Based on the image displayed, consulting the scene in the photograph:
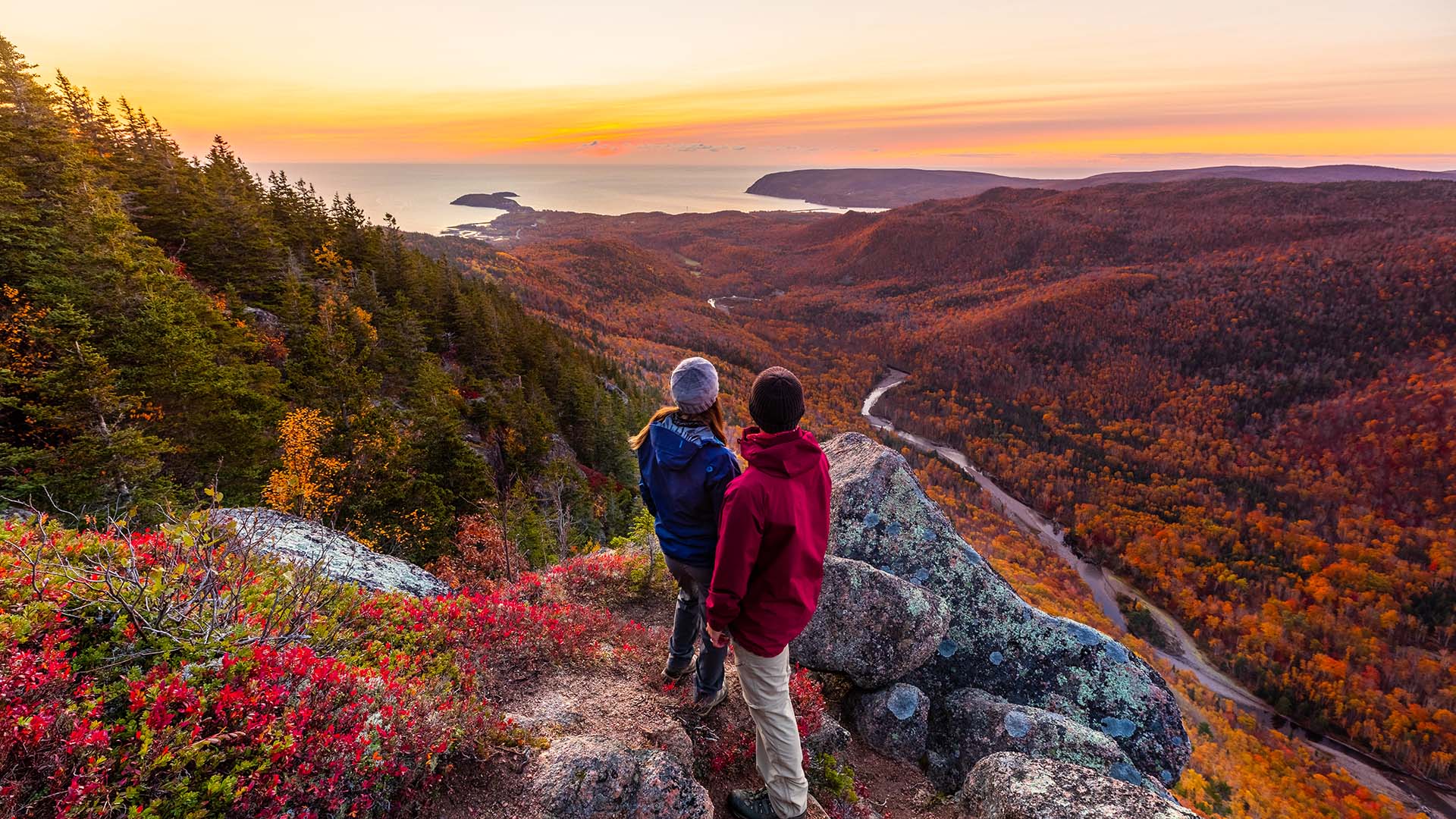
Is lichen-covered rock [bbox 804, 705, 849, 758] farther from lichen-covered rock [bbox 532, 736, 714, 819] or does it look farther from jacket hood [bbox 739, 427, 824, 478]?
jacket hood [bbox 739, 427, 824, 478]

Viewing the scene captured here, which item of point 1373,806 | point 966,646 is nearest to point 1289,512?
point 1373,806

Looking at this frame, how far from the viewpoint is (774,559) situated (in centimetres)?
461

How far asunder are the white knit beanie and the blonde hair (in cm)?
10

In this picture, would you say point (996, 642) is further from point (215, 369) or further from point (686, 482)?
point (215, 369)

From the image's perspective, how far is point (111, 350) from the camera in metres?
15.0

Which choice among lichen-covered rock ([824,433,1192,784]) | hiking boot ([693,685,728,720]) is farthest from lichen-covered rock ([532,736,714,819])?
lichen-covered rock ([824,433,1192,784])

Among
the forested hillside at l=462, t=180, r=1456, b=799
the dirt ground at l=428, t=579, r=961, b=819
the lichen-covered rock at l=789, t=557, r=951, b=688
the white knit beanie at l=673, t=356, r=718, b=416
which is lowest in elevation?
the forested hillside at l=462, t=180, r=1456, b=799

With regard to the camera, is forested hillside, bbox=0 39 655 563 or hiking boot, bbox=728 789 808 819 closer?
hiking boot, bbox=728 789 808 819

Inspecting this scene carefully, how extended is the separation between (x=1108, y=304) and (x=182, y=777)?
675 ft

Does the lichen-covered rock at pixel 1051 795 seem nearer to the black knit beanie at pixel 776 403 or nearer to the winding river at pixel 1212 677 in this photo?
the black knit beanie at pixel 776 403

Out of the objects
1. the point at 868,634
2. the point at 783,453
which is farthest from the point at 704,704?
the point at 783,453

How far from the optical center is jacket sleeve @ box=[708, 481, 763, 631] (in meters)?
4.35

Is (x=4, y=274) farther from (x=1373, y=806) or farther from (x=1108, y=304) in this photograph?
(x=1108, y=304)

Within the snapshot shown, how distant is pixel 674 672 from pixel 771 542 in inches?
136
